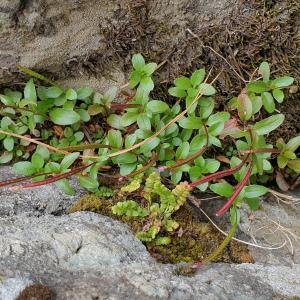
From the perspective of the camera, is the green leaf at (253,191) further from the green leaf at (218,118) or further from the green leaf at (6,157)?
the green leaf at (6,157)

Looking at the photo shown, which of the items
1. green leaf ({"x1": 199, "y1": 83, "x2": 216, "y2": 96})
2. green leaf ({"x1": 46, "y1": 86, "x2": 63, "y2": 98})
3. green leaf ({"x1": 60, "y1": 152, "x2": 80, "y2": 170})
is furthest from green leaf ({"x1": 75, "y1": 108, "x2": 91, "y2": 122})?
green leaf ({"x1": 199, "y1": 83, "x2": 216, "y2": 96})

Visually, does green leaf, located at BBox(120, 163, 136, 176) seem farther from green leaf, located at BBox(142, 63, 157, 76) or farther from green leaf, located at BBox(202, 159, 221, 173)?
green leaf, located at BBox(142, 63, 157, 76)

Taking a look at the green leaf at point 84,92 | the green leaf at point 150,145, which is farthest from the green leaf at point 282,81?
the green leaf at point 84,92

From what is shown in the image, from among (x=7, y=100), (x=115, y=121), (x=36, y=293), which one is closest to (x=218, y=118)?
(x=115, y=121)

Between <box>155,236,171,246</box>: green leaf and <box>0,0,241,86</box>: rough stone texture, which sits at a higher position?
<box>0,0,241,86</box>: rough stone texture

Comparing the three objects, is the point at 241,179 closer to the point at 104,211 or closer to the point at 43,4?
the point at 104,211

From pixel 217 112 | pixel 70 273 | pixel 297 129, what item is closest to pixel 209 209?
pixel 217 112

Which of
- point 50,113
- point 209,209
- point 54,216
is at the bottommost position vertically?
point 209,209
